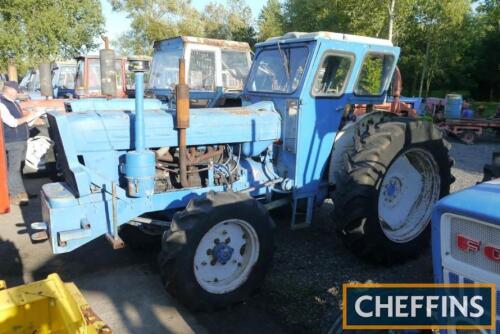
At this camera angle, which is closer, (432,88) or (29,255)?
(29,255)

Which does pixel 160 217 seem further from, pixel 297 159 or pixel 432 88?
pixel 432 88

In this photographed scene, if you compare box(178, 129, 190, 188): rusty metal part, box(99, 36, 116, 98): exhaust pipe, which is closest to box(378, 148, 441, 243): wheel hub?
box(178, 129, 190, 188): rusty metal part

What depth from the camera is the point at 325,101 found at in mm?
4301

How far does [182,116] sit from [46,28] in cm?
1817

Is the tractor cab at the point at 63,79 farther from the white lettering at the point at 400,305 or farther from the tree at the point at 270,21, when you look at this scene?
the tree at the point at 270,21

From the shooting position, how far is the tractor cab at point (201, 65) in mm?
8164

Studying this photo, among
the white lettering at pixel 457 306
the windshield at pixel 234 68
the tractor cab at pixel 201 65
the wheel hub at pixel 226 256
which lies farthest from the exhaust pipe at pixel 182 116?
the windshield at pixel 234 68

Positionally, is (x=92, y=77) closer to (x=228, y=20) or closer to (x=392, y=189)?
(x=392, y=189)

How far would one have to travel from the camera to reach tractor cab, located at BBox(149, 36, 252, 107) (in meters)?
8.16

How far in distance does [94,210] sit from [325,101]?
2370 mm

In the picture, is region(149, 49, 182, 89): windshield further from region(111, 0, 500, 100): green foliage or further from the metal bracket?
region(111, 0, 500, 100): green foliage

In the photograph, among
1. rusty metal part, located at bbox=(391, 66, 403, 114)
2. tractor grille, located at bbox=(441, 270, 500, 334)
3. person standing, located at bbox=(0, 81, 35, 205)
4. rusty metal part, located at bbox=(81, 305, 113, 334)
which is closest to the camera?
rusty metal part, located at bbox=(81, 305, 113, 334)

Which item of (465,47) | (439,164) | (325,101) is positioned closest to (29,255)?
(325,101)

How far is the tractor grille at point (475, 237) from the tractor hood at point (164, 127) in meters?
2.40
